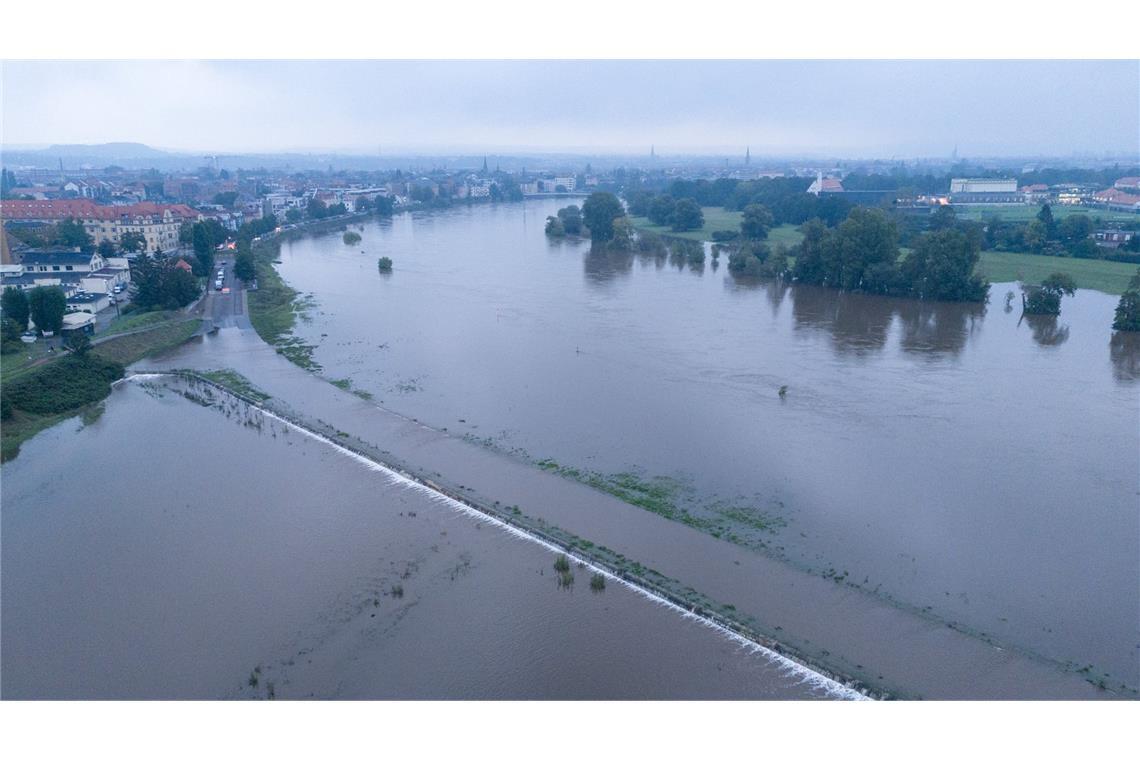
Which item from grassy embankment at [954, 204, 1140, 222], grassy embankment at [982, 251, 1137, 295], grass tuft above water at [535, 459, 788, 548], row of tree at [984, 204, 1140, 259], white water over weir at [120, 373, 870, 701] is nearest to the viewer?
white water over weir at [120, 373, 870, 701]

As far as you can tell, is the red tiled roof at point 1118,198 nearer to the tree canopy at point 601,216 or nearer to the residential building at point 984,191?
the residential building at point 984,191

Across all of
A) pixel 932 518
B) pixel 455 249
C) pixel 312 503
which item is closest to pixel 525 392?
pixel 312 503

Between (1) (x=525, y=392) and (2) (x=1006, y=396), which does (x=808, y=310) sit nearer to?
(2) (x=1006, y=396)

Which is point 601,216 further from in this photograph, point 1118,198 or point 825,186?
point 1118,198

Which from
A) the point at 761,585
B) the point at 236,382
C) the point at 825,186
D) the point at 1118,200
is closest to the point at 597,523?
the point at 761,585

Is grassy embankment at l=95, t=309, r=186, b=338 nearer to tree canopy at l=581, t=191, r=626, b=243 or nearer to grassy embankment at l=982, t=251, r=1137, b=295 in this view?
tree canopy at l=581, t=191, r=626, b=243

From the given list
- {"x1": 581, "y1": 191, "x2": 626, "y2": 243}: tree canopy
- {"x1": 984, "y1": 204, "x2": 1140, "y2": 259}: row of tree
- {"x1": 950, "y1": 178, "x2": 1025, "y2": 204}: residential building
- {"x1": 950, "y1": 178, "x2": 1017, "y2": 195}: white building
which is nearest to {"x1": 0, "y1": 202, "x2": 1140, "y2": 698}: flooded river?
{"x1": 984, "y1": 204, "x2": 1140, "y2": 259}: row of tree

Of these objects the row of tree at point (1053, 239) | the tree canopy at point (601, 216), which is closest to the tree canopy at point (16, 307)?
the tree canopy at point (601, 216)
